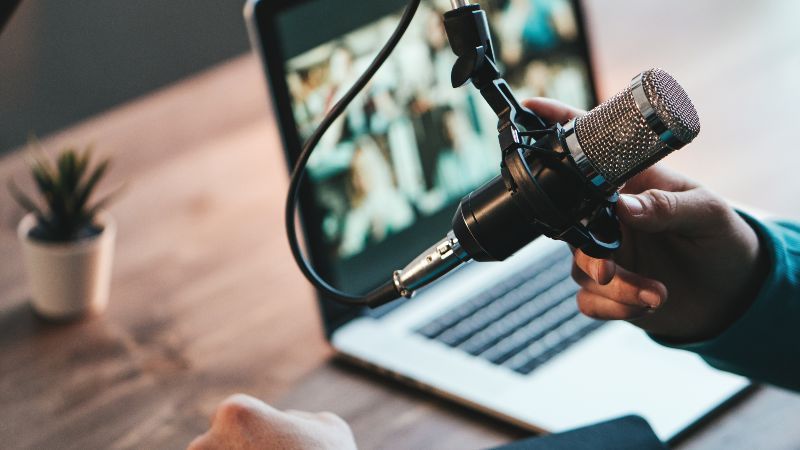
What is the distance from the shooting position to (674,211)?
696 millimetres

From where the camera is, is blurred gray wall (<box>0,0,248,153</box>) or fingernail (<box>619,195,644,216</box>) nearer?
fingernail (<box>619,195,644,216</box>)

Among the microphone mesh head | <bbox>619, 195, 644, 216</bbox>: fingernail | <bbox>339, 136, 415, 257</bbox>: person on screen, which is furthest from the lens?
<bbox>339, 136, 415, 257</bbox>: person on screen

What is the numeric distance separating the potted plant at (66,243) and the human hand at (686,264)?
520mm

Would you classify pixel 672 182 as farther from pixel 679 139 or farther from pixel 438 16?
pixel 438 16

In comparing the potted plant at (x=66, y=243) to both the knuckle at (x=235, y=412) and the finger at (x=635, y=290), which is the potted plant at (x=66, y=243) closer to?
the knuckle at (x=235, y=412)

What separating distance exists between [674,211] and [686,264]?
10cm

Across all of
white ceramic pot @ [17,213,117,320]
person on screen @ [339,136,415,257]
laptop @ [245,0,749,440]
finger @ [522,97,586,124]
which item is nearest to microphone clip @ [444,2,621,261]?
finger @ [522,97,586,124]

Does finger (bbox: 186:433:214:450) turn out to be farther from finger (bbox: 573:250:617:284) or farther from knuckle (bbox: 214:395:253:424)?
finger (bbox: 573:250:617:284)

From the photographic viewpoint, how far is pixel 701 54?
1.47 meters

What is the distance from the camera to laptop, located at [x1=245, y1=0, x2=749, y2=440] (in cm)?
85

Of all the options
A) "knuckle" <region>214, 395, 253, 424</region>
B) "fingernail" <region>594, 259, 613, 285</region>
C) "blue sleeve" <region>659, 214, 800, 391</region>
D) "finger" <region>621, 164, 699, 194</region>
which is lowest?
"blue sleeve" <region>659, 214, 800, 391</region>

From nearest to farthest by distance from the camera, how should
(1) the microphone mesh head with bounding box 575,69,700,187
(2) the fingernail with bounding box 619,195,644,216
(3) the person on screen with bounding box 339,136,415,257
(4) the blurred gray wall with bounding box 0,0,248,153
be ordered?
(1) the microphone mesh head with bounding box 575,69,700,187 → (2) the fingernail with bounding box 619,195,644,216 → (3) the person on screen with bounding box 339,136,415,257 → (4) the blurred gray wall with bounding box 0,0,248,153

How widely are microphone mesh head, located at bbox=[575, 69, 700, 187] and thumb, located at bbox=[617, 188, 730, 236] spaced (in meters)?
0.09

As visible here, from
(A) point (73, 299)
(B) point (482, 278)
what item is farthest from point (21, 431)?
(B) point (482, 278)
